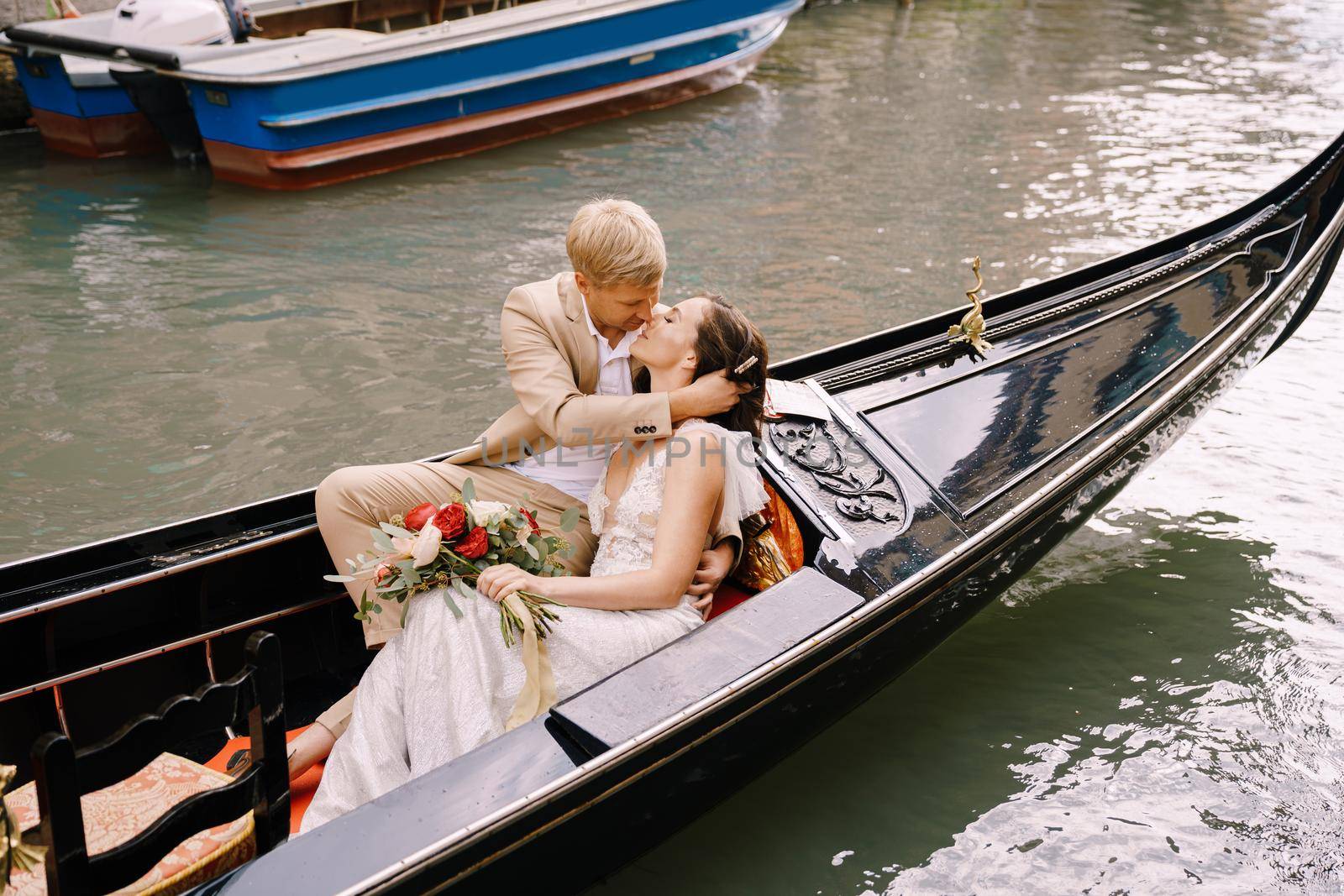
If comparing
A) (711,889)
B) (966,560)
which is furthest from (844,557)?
(711,889)

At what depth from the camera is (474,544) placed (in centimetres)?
198

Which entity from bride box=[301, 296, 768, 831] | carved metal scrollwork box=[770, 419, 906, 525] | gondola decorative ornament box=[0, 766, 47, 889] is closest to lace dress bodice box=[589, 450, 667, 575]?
bride box=[301, 296, 768, 831]

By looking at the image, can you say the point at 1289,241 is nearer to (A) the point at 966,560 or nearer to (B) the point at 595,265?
(A) the point at 966,560

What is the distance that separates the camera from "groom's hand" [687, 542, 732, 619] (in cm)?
218

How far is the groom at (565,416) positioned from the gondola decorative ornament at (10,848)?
30.7 inches

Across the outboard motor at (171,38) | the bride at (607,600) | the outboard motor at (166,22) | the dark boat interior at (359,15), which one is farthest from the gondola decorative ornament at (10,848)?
the dark boat interior at (359,15)

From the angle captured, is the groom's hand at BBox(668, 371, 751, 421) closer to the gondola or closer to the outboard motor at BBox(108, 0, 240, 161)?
the gondola

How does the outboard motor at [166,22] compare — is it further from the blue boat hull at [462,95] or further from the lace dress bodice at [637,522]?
the lace dress bodice at [637,522]

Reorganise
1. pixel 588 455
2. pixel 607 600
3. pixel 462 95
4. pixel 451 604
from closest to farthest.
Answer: pixel 451 604
pixel 607 600
pixel 588 455
pixel 462 95

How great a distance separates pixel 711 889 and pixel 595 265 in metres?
1.26

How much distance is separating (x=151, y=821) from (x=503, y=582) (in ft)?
2.17

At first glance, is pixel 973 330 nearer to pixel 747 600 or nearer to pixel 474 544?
pixel 747 600

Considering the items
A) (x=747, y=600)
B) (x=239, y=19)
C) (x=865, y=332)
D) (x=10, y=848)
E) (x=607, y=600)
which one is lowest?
(x=865, y=332)

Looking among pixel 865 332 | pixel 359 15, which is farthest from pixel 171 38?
pixel 865 332
